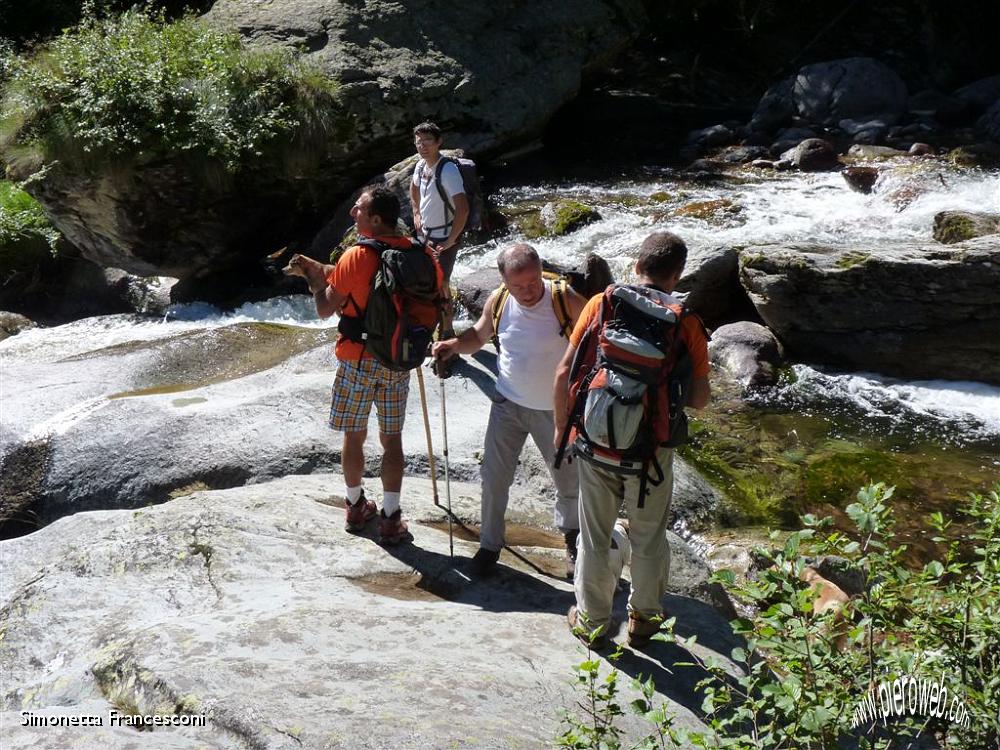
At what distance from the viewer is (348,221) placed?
13445 millimetres

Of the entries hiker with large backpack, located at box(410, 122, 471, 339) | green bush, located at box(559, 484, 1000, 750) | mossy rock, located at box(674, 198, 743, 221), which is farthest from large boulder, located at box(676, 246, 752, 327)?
green bush, located at box(559, 484, 1000, 750)

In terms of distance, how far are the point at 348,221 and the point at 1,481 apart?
23.5 feet

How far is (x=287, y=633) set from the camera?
3.76 metres

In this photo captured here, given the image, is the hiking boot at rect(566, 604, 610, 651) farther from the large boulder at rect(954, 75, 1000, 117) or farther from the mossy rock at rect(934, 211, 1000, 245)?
the large boulder at rect(954, 75, 1000, 117)

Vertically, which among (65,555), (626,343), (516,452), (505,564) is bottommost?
(505,564)

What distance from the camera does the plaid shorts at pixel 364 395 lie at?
518cm

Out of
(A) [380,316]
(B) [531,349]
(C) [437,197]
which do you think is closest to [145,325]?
(C) [437,197]

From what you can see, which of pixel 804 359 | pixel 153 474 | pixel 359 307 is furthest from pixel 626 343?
pixel 804 359

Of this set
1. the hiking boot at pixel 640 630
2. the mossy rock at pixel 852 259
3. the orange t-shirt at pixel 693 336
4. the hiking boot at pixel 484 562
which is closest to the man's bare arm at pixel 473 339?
the orange t-shirt at pixel 693 336

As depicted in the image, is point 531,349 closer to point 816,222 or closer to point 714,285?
point 714,285

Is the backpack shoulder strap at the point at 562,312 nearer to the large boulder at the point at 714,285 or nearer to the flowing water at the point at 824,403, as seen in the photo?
the flowing water at the point at 824,403

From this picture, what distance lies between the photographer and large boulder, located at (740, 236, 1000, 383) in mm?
9688

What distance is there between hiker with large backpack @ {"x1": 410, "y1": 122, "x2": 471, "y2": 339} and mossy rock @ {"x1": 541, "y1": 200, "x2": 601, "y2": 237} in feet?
18.8

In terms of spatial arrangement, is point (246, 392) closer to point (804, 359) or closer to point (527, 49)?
point (804, 359)
